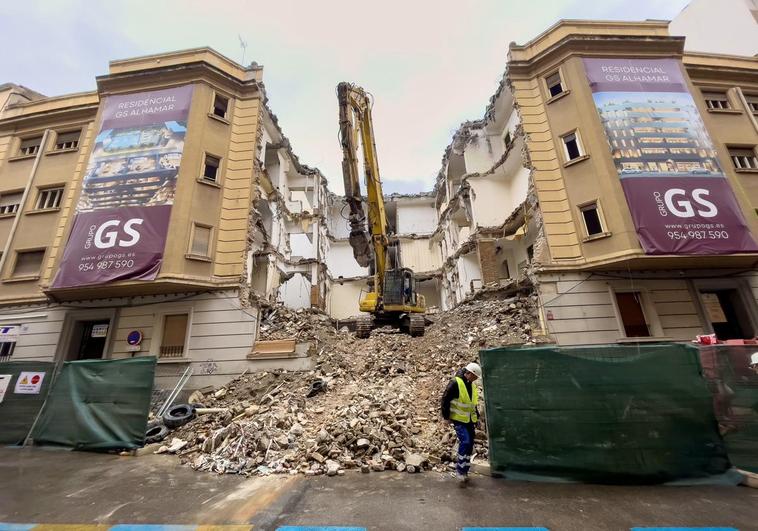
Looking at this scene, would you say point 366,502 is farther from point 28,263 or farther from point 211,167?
point 28,263

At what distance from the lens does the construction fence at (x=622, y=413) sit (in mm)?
4434

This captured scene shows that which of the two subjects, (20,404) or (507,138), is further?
(507,138)

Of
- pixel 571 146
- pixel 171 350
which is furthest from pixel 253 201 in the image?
pixel 571 146

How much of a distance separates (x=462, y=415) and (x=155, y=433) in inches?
276

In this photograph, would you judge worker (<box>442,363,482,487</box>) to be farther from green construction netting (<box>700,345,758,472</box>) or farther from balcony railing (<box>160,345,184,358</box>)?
balcony railing (<box>160,345,184,358</box>)

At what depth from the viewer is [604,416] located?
4.59 metres

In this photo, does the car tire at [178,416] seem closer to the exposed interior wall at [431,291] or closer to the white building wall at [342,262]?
the white building wall at [342,262]

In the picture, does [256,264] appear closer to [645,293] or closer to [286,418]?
[286,418]

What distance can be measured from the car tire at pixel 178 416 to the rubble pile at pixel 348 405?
26cm

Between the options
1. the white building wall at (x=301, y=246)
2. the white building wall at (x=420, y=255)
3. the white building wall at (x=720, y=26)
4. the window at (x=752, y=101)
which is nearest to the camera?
the window at (x=752, y=101)

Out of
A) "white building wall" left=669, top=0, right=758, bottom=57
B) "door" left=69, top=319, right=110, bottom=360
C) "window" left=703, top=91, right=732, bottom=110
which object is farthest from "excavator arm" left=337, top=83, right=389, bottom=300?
"white building wall" left=669, top=0, right=758, bottom=57

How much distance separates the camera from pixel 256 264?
650 inches

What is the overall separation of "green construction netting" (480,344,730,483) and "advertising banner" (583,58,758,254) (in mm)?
6759

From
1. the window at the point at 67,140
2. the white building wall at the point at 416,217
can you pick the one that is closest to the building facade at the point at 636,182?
the white building wall at the point at 416,217
